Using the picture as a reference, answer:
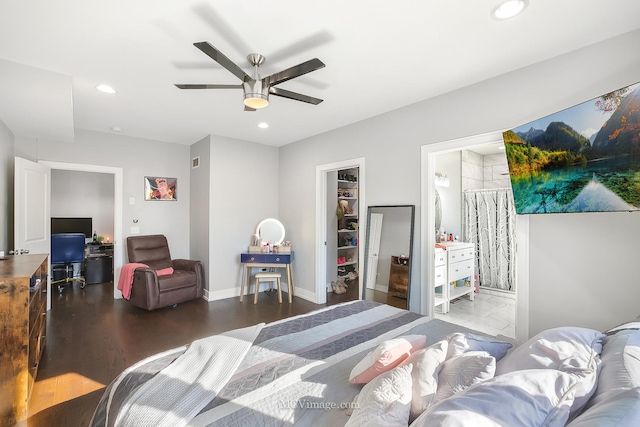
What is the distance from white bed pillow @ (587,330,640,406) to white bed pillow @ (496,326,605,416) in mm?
17

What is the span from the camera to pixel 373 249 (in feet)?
12.1

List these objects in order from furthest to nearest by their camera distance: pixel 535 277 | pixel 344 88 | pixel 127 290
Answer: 1. pixel 127 290
2. pixel 344 88
3. pixel 535 277

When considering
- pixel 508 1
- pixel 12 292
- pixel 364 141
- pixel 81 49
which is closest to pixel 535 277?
pixel 508 1

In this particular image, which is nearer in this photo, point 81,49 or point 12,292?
point 12,292

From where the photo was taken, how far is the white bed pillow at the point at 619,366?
80 cm

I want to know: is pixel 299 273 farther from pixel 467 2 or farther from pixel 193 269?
pixel 467 2

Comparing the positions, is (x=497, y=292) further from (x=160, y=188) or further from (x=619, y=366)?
(x=160, y=188)

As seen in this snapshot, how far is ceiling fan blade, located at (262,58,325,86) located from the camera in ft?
6.33

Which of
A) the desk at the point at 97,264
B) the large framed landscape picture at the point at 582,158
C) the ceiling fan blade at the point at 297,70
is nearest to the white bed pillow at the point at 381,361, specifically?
the large framed landscape picture at the point at 582,158

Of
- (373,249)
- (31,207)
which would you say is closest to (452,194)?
(373,249)

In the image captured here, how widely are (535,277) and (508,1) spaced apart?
201 cm

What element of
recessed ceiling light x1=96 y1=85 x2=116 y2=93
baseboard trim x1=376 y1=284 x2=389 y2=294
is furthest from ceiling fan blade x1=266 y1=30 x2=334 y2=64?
baseboard trim x1=376 y1=284 x2=389 y2=294

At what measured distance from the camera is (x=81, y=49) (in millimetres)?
2201

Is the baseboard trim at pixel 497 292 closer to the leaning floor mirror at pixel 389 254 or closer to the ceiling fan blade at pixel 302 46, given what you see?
the leaning floor mirror at pixel 389 254
